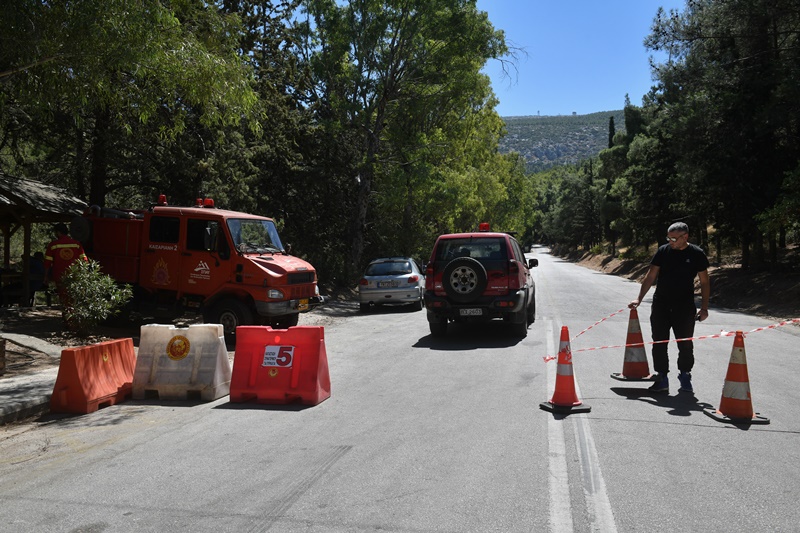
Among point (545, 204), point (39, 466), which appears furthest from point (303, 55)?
point (545, 204)

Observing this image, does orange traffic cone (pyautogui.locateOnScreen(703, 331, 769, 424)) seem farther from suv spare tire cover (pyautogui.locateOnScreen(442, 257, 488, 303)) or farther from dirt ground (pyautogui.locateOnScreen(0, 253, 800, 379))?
dirt ground (pyautogui.locateOnScreen(0, 253, 800, 379))

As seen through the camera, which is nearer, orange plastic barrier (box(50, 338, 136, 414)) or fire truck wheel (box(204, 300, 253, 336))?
orange plastic barrier (box(50, 338, 136, 414))

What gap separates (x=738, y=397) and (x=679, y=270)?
1.75m

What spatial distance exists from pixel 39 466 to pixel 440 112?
29856mm

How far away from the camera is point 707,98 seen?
26234 millimetres

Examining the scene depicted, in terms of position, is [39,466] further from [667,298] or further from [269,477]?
[667,298]

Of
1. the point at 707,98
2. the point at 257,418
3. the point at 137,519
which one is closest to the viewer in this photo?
the point at 137,519

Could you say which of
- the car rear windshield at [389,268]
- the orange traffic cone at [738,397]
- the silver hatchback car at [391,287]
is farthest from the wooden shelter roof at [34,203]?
the orange traffic cone at [738,397]

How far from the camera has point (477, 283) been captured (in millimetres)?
12086

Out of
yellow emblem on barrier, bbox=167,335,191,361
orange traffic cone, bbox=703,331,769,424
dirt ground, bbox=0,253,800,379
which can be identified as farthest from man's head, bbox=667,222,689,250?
dirt ground, bbox=0,253,800,379

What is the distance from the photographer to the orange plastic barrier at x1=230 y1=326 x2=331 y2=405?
24.2 feet

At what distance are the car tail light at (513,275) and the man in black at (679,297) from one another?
4436 mm

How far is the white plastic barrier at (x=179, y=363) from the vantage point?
7730 mm

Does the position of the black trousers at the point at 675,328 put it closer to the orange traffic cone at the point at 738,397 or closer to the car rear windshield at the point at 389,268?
the orange traffic cone at the point at 738,397
